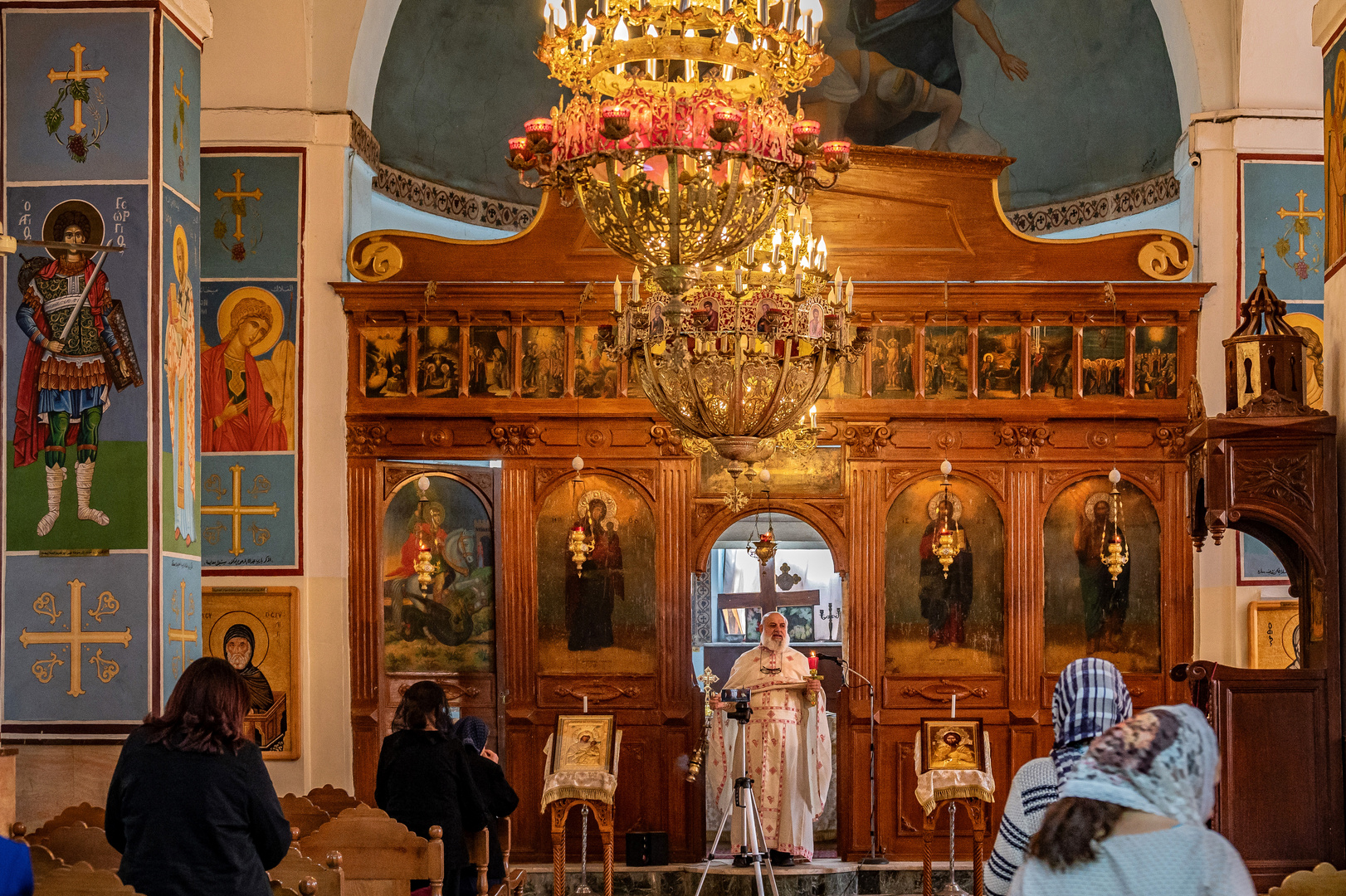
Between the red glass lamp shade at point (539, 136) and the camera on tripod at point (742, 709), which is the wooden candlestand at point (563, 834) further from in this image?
the red glass lamp shade at point (539, 136)

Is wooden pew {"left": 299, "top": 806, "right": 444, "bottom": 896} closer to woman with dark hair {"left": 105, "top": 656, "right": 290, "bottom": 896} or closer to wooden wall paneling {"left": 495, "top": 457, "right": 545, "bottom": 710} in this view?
woman with dark hair {"left": 105, "top": 656, "right": 290, "bottom": 896}

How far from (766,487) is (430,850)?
656 centimetres

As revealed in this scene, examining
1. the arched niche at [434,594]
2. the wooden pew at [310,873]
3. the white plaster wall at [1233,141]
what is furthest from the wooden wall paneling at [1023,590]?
the wooden pew at [310,873]

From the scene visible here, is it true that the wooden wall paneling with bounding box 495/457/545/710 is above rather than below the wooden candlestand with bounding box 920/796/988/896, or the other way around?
above

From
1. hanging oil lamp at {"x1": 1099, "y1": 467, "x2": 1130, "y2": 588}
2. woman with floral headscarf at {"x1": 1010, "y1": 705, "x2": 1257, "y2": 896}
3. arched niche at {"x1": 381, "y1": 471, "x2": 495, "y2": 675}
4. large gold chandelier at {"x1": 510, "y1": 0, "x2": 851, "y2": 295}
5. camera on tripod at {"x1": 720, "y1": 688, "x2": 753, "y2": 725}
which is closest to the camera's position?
woman with floral headscarf at {"x1": 1010, "y1": 705, "x2": 1257, "y2": 896}

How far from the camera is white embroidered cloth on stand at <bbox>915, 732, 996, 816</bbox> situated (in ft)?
35.4

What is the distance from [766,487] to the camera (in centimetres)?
1251

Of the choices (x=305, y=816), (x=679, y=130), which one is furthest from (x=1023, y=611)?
(x=679, y=130)

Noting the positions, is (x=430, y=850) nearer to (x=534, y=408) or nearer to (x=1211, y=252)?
(x=534, y=408)

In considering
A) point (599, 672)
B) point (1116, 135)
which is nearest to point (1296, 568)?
point (599, 672)

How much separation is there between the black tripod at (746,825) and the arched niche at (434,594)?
A: 90.5 inches

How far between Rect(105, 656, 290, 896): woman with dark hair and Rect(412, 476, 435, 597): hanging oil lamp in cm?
731

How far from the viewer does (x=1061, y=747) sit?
3.92 m

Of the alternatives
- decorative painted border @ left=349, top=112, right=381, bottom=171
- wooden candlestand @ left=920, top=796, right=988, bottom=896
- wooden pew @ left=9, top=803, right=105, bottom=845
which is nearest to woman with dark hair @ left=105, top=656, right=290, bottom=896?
wooden pew @ left=9, top=803, right=105, bottom=845
